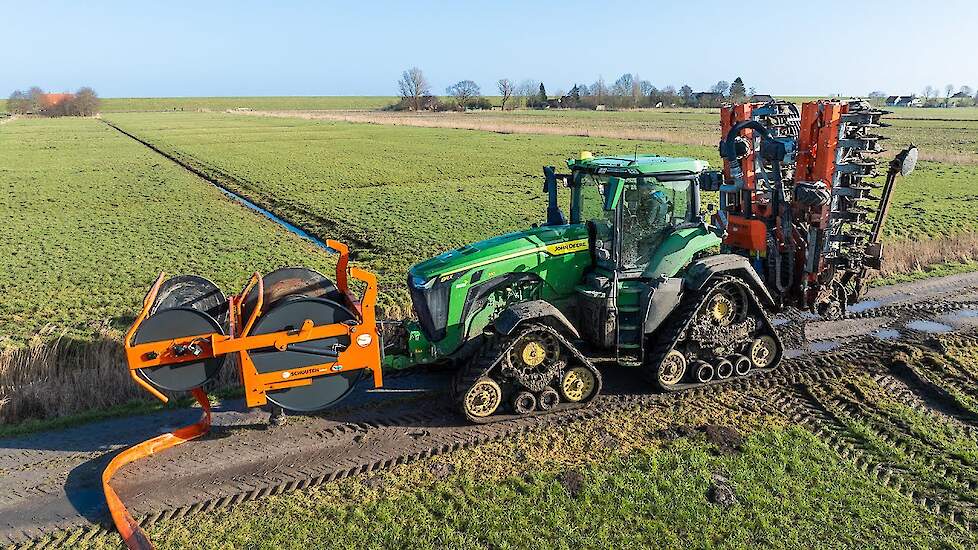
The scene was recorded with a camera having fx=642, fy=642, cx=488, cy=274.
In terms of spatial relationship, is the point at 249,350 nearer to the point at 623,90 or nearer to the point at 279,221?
the point at 279,221

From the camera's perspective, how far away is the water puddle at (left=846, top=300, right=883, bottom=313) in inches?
446

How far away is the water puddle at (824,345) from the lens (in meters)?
A: 9.75

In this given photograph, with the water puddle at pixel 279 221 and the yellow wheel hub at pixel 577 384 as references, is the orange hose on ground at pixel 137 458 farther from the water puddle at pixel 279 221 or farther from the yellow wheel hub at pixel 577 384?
the water puddle at pixel 279 221

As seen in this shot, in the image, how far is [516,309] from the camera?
24.7 feet

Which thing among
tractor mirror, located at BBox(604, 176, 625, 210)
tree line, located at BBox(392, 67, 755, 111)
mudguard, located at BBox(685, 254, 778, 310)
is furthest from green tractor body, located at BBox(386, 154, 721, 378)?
tree line, located at BBox(392, 67, 755, 111)

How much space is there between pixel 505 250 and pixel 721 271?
2871mm

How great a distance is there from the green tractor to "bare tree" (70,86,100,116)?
128 metres

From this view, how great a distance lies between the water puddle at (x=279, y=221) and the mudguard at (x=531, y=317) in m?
10.7

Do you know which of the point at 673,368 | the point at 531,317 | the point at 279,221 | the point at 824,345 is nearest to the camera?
the point at 531,317

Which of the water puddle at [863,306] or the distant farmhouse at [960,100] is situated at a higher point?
the distant farmhouse at [960,100]

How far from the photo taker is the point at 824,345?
9.88m

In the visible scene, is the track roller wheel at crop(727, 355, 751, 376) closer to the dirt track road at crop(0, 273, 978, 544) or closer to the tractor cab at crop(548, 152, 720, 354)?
the dirt track road at crop(0, 273, 978, 544)

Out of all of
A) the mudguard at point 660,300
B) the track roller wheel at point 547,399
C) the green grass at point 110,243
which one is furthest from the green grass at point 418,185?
the track roller wheel at point 547,399

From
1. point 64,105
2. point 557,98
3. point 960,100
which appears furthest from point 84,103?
point 960,100
